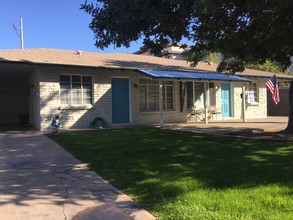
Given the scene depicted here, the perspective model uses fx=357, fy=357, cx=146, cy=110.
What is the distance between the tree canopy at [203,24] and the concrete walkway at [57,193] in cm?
296

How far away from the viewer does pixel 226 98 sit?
900 inches

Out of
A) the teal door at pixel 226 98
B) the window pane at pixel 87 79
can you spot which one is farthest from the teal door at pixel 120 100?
the teal door at pixel 226 98

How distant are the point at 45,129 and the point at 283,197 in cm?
1297

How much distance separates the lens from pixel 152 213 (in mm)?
4844

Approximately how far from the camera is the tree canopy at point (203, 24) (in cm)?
686

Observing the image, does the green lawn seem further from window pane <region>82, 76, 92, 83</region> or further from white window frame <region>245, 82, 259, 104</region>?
white window frame <region>245, 82, 259, 104</region>

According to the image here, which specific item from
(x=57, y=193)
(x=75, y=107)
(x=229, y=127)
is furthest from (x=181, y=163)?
(x=75, y=107)

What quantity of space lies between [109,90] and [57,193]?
40.6 ft

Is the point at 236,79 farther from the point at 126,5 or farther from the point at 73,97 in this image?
the point at 126,5

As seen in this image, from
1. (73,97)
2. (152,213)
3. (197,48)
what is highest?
(197,48)

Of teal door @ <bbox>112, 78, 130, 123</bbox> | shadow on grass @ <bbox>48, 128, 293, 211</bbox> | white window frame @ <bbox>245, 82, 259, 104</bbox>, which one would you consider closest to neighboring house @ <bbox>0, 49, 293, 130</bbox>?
teal door @ <bbox>112, 78, 130, 123</bbox>

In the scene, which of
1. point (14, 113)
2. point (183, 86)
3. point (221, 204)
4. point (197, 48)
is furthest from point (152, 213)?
point (14, 113)

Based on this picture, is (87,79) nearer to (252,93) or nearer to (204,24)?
(204,24)

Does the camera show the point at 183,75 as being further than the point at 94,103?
Yes
